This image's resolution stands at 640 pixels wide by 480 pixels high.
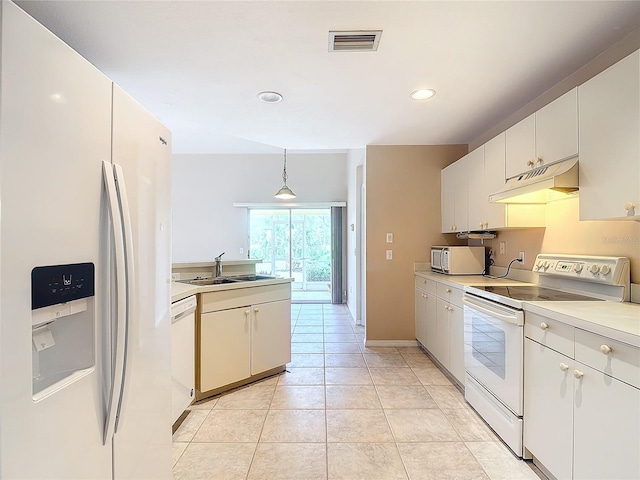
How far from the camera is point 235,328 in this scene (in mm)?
2689

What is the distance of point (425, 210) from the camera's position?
3887 mm

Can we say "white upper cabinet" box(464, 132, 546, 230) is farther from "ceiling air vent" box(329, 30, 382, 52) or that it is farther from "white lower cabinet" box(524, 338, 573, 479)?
"ceiling air vent" box(329, 30, 382, 52)

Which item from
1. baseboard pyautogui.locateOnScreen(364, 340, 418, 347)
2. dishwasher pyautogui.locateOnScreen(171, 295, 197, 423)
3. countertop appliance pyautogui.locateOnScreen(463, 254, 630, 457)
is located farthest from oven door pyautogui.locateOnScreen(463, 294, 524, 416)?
dishwasher pyautogui.locateOnScreen(171, 295, 197, 423)

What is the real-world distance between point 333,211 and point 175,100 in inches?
174

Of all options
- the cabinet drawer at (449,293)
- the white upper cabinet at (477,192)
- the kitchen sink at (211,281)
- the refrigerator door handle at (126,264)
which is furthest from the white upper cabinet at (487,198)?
the refrigerator door handle at (126,264)

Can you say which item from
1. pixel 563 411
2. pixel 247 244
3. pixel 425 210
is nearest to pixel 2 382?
pixel 563 411

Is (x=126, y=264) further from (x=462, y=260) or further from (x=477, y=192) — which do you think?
(x=462, y=260)

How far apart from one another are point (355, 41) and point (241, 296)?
203 cm

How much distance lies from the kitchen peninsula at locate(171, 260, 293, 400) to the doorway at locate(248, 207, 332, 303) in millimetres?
3689

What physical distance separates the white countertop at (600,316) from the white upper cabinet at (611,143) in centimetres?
46

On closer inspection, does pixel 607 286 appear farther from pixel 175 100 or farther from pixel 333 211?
pixel 333 211

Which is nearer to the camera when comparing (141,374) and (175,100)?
(141,374)

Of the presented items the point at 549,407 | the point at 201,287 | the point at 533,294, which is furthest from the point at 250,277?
the point at 549,407

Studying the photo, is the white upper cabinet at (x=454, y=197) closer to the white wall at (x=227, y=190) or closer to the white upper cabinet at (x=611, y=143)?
the white upper cabinet at (x=611, y=143)
